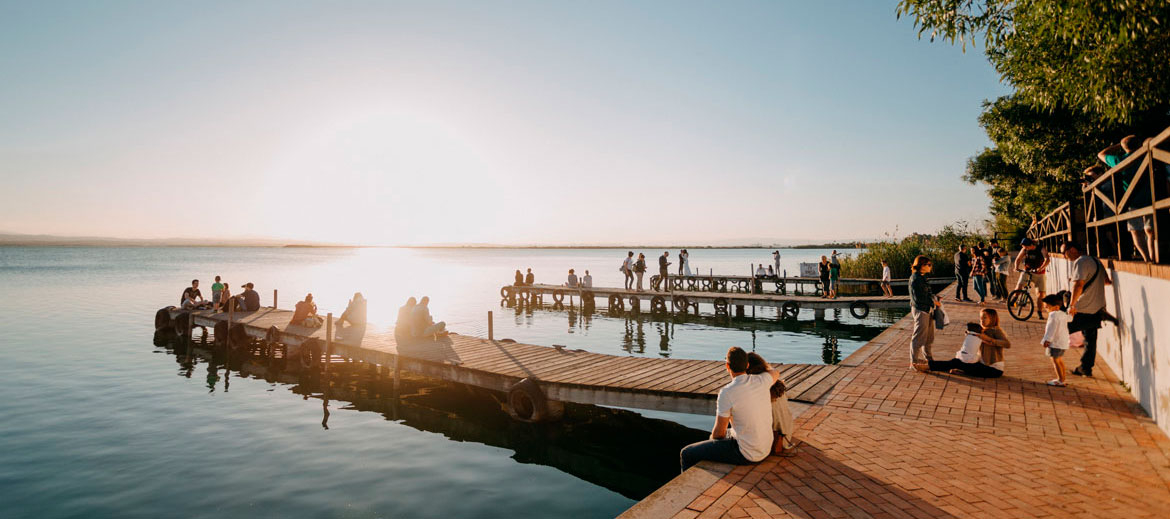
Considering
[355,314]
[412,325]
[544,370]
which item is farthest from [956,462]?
[355,314]

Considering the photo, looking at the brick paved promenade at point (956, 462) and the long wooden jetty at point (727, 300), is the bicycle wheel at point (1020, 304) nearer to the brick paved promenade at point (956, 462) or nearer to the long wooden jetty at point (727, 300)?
the brick paved promenade at point (956, 462)

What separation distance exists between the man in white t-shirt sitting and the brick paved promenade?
16 cm

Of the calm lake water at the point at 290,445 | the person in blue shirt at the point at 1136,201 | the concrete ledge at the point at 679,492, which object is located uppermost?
the person in blue shirt at the point at 1136,201

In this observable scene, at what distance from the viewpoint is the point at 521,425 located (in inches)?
451

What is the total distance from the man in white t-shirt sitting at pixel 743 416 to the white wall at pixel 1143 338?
4.48 m

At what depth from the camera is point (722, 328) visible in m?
26.8

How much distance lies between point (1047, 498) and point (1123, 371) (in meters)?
5.39

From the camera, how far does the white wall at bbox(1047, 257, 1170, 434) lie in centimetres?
607

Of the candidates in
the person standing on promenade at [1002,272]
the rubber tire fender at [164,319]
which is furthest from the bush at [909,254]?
the rubber tire fender at [164,319]

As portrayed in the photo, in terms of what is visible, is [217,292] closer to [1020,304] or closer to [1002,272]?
[1020,304]

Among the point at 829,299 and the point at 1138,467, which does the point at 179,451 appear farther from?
the point at 829,299

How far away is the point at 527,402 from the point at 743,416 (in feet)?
21.5

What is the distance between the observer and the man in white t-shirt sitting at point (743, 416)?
539cm

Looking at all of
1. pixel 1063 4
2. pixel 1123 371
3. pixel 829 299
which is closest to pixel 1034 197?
pixel 829 299
